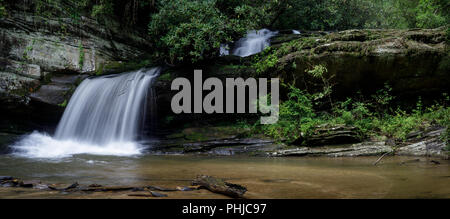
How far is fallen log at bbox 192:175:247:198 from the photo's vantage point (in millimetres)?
2299

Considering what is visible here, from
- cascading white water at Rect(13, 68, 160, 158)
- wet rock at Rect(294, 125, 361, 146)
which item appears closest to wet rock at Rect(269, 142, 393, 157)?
wet rock at Rect(294, 125, 361, 146)

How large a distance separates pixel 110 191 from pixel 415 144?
6.79 meters

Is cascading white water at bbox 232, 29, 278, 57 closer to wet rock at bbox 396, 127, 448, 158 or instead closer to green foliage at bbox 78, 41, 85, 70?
green foliage at bbox 78, 41, 85, 70

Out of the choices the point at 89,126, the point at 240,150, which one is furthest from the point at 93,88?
the point at 240,150

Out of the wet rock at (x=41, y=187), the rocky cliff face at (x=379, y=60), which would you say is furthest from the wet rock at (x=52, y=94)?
the wet rock at (x=41, y=187)

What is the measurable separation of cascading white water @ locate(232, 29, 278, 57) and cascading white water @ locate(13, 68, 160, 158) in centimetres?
435

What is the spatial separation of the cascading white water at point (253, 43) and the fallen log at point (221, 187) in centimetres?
1005

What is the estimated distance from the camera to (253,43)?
12711 mm

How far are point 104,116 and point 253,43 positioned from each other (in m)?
7.35

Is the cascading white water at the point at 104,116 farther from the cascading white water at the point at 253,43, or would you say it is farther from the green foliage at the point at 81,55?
the cascading white water at the point at 253,43

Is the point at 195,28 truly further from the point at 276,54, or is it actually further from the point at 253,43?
the point at 253,43

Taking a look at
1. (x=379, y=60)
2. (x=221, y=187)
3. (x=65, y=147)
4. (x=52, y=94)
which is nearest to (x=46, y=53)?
(x=52, y=94)

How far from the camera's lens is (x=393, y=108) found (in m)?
8.91
